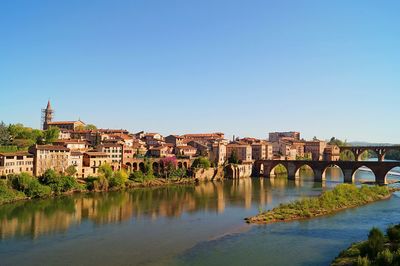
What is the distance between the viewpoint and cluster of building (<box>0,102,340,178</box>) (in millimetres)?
32812

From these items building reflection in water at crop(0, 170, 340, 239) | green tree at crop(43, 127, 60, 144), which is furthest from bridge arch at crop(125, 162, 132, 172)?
green tree at crop(43, 127, 60, 144)

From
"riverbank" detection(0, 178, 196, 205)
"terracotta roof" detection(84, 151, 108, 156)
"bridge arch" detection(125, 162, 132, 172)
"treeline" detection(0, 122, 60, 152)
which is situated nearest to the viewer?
"riverbank" detection(0, 178, 196, 205)

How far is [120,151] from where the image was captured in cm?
4175

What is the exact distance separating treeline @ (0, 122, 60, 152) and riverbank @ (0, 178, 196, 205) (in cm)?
880

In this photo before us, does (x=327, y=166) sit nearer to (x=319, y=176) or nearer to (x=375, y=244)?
(x=319, y=176)

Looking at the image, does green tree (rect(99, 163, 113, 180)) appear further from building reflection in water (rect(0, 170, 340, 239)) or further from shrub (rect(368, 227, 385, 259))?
shrub (rect(368, 227, 385, 259))

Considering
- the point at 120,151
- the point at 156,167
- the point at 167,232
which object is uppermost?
the point at 120,151

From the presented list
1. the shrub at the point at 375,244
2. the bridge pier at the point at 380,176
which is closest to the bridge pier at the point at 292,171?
the bridge pier at the point at 380,176

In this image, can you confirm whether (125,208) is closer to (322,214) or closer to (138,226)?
(138,226)

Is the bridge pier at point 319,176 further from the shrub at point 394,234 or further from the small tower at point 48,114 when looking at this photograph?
the small tower at point 48,114

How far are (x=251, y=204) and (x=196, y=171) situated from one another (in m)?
16.6

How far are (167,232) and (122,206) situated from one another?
8.39 meters

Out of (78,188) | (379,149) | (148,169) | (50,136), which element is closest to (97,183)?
(78,188)

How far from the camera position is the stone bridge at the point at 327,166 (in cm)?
4197
